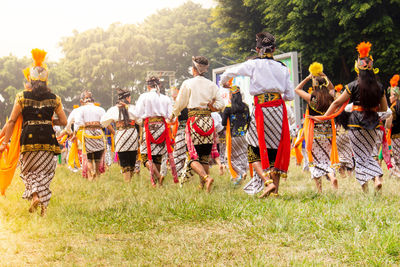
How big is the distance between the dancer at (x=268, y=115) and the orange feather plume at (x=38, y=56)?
8.30 ft

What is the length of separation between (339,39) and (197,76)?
1354cm

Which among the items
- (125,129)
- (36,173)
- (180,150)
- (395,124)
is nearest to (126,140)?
(125,129)

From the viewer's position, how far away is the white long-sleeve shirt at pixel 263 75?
254 inches

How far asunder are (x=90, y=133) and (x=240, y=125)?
3.62 metres

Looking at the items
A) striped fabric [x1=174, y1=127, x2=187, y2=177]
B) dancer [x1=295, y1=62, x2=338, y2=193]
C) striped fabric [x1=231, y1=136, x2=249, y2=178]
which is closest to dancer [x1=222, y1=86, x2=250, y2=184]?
striped fabric [x1=231, y1=136, x2=249, y2=178]

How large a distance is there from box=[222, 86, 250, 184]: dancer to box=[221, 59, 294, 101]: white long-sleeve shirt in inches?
131

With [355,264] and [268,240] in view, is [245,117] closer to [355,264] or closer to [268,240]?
[268,240]

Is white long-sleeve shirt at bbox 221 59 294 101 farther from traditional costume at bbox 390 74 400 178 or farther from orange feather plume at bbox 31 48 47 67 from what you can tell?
traditional costume at bbox 390 74 400 178

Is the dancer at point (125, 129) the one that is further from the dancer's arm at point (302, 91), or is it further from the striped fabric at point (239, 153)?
the dancer's arm at point (302, 91)

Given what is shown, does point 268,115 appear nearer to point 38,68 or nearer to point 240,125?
point 38,68

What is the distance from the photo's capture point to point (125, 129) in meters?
10.4

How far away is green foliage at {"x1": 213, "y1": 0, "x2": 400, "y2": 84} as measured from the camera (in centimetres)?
1817

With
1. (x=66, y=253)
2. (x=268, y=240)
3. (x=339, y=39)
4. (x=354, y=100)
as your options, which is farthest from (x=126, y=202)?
(x=339, y=39)

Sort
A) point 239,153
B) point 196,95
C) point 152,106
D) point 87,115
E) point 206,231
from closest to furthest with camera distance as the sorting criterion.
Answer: point 206,231
point 196,95
point 152,106
point 239,153
point 87,115
